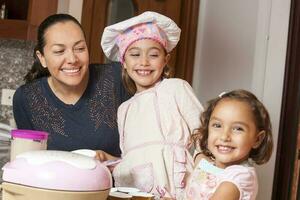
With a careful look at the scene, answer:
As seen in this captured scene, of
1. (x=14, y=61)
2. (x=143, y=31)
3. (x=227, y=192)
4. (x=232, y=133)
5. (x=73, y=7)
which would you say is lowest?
(x=227, y=192)

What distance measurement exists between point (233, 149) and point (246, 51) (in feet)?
3.87

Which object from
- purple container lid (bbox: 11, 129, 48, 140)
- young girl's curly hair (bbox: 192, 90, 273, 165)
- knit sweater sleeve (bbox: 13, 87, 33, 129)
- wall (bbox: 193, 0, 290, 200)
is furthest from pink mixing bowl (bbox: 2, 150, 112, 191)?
wall (bbox: 193, 0, 290, 200)

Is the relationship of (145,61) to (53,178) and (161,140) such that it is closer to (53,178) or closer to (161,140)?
(161,140)

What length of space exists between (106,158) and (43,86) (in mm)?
427

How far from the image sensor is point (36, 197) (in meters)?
0.85

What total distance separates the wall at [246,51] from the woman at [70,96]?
743 millimetres

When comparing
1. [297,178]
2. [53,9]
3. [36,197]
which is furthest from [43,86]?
[297,178]

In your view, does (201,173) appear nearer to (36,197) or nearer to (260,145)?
(260,145)

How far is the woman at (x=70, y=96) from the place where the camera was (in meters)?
1.59

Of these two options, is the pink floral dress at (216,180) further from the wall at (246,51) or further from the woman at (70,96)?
the wall at (246,51)

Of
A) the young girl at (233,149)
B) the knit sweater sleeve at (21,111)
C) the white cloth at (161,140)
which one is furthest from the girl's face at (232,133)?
the knit sweater sleeve at (21,111)

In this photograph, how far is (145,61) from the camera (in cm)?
148

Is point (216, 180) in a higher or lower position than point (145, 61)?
lower

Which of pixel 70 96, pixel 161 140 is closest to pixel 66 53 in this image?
pixel 70 96
